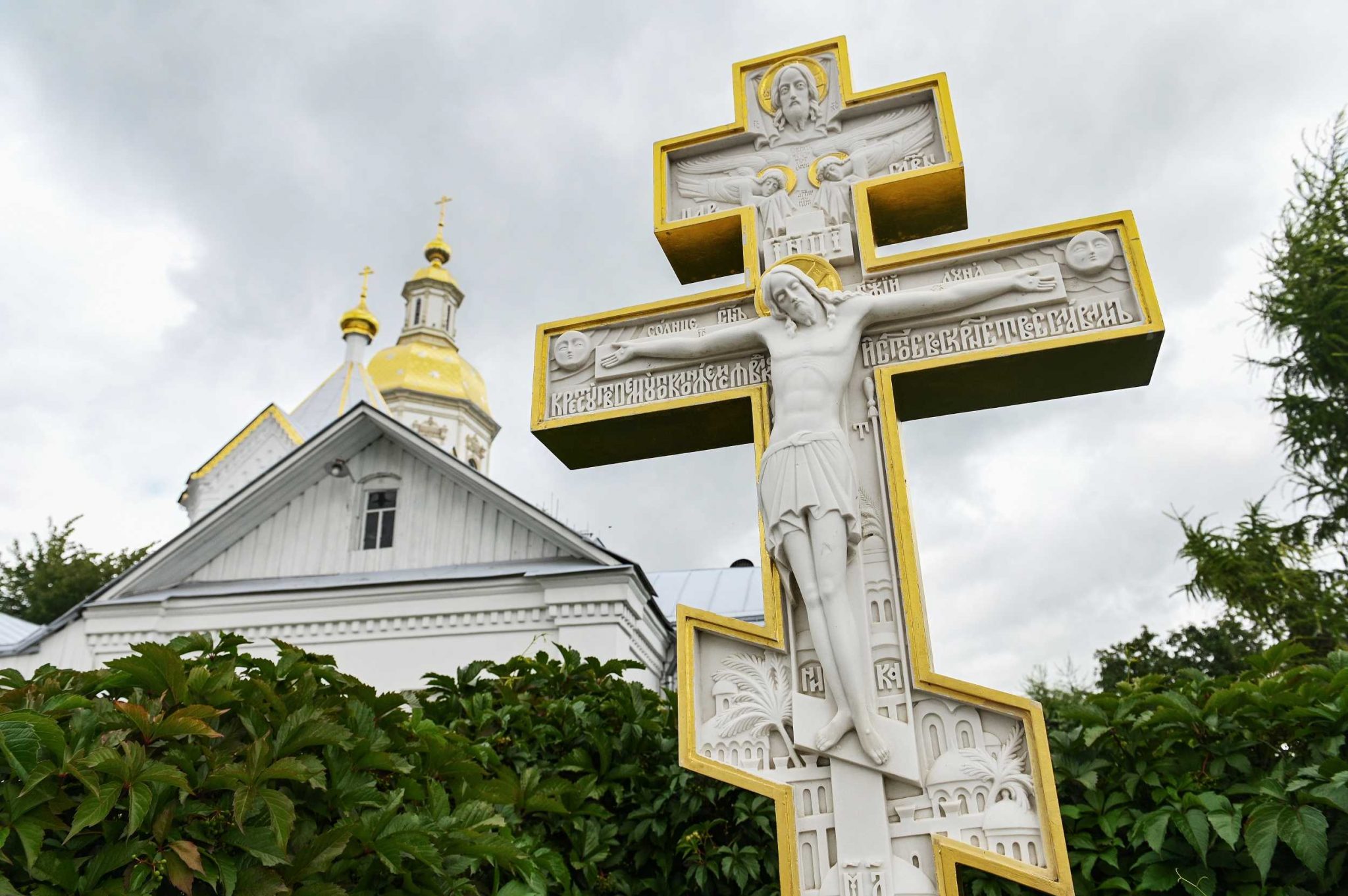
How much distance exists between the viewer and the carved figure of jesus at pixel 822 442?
3525mm

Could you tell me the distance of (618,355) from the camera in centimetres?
460

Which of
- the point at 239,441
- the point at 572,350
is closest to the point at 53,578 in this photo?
the point at 239,441

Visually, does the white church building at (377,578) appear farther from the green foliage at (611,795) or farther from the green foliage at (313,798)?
the green foliage at (313,798)

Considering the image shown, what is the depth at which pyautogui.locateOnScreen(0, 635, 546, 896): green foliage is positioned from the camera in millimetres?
2268

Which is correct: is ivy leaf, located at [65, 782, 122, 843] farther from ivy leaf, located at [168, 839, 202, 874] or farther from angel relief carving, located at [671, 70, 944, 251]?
angel relief carving, located at [671, 70, 944, 251]

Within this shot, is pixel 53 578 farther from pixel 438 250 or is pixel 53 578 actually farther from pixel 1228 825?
pixel 1228 825

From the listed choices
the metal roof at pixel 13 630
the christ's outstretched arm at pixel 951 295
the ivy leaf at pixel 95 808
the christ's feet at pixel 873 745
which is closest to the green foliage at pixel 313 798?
the ivy leaf at pixel 95 808

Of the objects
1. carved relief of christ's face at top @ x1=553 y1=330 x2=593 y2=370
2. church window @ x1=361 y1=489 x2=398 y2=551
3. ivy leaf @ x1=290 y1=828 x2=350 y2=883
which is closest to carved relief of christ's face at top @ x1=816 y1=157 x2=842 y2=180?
carved relief of christ's face at top @ x1=553 y1=330 x2=593 y2=370

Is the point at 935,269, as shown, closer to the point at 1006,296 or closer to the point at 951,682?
the point at 1006,296

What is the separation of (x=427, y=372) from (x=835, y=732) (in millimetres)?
29422

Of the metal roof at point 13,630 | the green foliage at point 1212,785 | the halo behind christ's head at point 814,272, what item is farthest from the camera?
the metal roof at point 13,630

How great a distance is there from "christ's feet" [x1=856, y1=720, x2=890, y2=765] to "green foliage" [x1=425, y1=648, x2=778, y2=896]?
596mm

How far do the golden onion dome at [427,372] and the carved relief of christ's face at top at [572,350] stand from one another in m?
27.0

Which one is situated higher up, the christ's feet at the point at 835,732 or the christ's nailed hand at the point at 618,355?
the christ's nailed hand at the point at 618,355
